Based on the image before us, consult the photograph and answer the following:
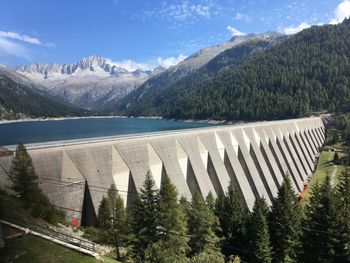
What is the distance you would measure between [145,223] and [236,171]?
29079 millimetres

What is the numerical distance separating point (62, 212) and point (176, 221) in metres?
11.9

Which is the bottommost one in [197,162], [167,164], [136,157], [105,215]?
[105,215]

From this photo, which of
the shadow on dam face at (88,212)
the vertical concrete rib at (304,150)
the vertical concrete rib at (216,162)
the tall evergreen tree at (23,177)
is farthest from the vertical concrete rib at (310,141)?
the tall evergreen tree at (23,177)

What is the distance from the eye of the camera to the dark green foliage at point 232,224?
112 ft

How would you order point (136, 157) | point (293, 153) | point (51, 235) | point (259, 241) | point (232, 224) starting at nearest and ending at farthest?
point (51, 235) → point (259, 241) → point (232, 224) → point (136, 157) → point (293, 153)

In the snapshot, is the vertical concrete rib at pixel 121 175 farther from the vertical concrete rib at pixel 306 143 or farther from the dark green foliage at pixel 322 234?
the vertical concrete rib at pixel 306 143

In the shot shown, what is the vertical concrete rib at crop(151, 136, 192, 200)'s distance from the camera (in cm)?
4484

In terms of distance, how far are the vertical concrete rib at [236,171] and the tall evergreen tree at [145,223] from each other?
26.1 meters

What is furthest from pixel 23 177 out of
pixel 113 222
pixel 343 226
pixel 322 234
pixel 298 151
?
pixel 298 151

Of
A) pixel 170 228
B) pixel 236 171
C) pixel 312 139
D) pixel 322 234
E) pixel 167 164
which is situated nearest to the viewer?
pixel 322 234

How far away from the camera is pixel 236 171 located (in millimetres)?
55062

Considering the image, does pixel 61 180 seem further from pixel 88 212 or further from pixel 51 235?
pixel 51 235

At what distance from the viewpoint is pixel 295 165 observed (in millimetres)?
76188

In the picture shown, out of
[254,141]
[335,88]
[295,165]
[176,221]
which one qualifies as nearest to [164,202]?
[176,221]
